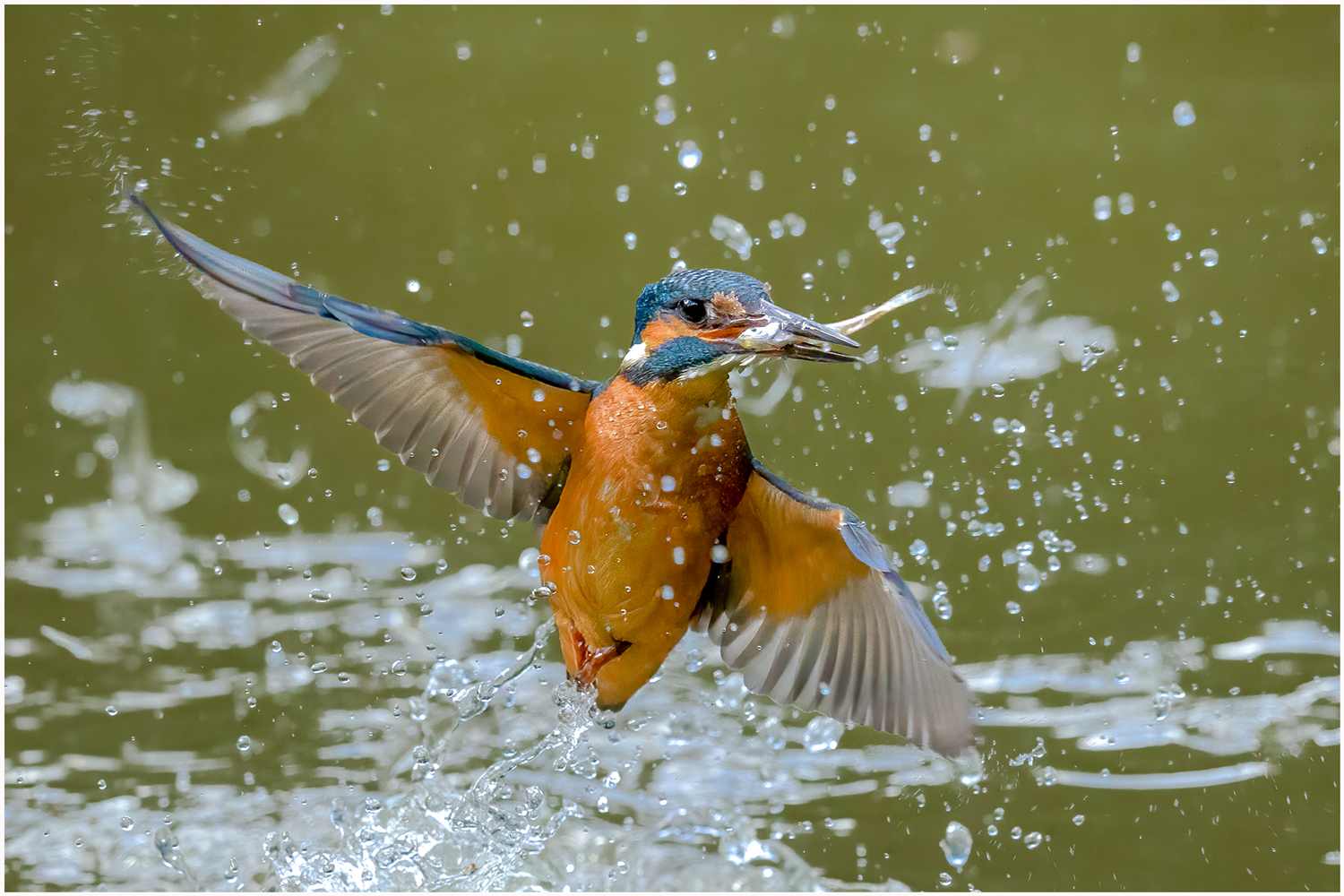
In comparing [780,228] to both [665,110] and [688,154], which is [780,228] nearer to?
[688,154]

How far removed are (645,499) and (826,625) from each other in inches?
11.4

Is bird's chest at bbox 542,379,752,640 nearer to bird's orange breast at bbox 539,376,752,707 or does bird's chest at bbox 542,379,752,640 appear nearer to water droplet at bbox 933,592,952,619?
bird's orange breast at bbox 539,376,752,707

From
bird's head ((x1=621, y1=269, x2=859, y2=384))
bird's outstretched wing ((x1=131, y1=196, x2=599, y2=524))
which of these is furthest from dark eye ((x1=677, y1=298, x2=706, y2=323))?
bird's outstretched wing ((x1=131, y1=196, x2=599, y2=524))

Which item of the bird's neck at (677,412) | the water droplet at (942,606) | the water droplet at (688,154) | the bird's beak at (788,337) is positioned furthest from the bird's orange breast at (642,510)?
the water droplet at (688,154)

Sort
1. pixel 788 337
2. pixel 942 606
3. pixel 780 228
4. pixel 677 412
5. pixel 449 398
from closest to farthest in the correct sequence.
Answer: pixel 788 337 → pixel 677 412 → pixel 449 398 → pixel 942 606 → pixel 780 228

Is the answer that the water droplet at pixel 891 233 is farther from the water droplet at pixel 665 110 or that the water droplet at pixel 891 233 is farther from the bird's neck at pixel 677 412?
the bird's neck at pixel 677 412

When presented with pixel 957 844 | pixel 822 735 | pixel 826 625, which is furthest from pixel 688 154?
pixel 957 844

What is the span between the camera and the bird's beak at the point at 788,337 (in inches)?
47.4

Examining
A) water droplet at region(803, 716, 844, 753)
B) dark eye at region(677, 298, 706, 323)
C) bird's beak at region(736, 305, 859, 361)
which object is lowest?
water droplet at region(803, 716, 844, 753)

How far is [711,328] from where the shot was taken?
1.29m

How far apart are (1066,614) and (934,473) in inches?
16.9

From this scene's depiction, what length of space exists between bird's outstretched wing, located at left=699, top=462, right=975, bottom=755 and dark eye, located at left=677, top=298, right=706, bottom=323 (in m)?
0.21

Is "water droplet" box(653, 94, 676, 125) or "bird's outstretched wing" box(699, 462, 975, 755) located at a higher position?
"water droplet" box(653, 94, 676, 125)

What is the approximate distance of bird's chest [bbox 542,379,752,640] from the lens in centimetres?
135
